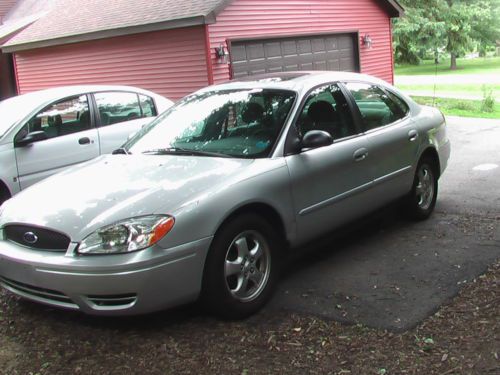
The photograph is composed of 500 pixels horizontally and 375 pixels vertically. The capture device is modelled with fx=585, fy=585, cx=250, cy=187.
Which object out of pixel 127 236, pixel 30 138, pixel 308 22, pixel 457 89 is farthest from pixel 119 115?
pixel 457 89

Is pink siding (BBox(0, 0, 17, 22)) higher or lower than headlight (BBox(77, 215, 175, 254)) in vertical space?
higher

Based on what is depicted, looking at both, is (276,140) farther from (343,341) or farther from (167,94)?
(167,94)

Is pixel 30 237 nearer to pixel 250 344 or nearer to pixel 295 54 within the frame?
pixel 250 344

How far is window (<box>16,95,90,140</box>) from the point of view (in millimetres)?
6859

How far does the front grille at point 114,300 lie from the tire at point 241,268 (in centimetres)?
46

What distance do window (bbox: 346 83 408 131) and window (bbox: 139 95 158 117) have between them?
353 cm

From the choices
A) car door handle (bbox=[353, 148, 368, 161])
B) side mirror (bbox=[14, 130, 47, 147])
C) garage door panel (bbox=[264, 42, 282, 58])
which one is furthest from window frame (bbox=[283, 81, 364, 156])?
garage door panel (bbox=[264, 42, 282, 58])

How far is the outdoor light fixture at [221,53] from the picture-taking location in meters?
12.4

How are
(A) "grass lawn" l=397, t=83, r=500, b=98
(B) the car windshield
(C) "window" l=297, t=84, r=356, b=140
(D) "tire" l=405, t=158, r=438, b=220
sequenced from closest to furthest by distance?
(B) the car windshield < (C) "window" l=297, t=84, r=356, b=140 < (D) "tire" l=405, t=158, r=438, b=220 < (A) "grass lawn" l=397, t=83, r=500, b=98

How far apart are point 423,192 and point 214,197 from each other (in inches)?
123

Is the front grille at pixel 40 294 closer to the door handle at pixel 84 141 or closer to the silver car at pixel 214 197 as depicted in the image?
the silver car at pixel 214 197

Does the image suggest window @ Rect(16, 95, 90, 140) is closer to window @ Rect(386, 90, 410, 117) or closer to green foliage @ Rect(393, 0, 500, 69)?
window @ Rect(386, 90, 410, 117)

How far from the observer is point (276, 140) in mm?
4406

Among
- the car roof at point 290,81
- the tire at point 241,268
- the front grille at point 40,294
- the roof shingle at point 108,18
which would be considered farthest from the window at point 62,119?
the roof shingle at point 108,18
